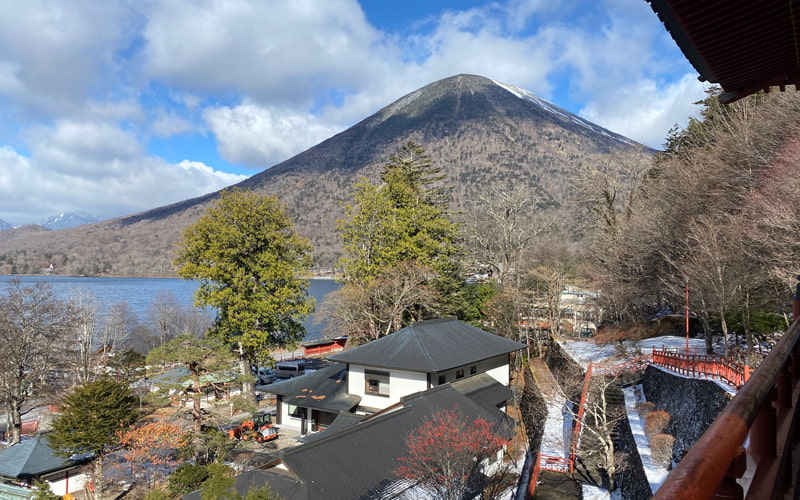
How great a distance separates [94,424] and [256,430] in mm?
7496

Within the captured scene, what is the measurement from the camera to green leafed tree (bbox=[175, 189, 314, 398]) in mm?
25812

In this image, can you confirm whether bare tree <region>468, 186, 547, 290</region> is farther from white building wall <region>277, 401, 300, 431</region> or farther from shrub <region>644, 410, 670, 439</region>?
shrub <region>644, 410, 670, 439</region>

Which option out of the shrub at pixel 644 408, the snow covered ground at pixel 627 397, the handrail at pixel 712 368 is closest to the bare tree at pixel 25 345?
the snow covered ground at pixel 627 397

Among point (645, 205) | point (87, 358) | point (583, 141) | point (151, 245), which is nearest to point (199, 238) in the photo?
point (87, 358)

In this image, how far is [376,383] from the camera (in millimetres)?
21719

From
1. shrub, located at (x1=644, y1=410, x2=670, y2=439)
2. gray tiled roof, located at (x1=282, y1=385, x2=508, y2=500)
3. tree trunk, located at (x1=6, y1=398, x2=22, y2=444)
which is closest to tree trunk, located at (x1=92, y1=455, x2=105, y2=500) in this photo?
gray tiled roof, located at (x1=282, y1=385, x2=508, y2=500)

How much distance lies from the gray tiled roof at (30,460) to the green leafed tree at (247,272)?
9.08 meters

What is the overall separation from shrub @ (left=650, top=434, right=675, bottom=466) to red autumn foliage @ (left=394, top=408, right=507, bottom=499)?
15.4 ft

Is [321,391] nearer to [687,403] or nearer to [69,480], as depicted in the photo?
[69,480]

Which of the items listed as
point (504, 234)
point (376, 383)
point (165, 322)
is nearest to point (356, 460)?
point (376, 383)

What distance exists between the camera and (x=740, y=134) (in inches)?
827

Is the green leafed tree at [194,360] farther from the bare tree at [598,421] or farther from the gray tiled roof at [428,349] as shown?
the bare tree at [598,421]

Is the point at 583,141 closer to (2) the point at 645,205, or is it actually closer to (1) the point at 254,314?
(2) the point at 645,205

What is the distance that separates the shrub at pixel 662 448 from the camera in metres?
13.3
